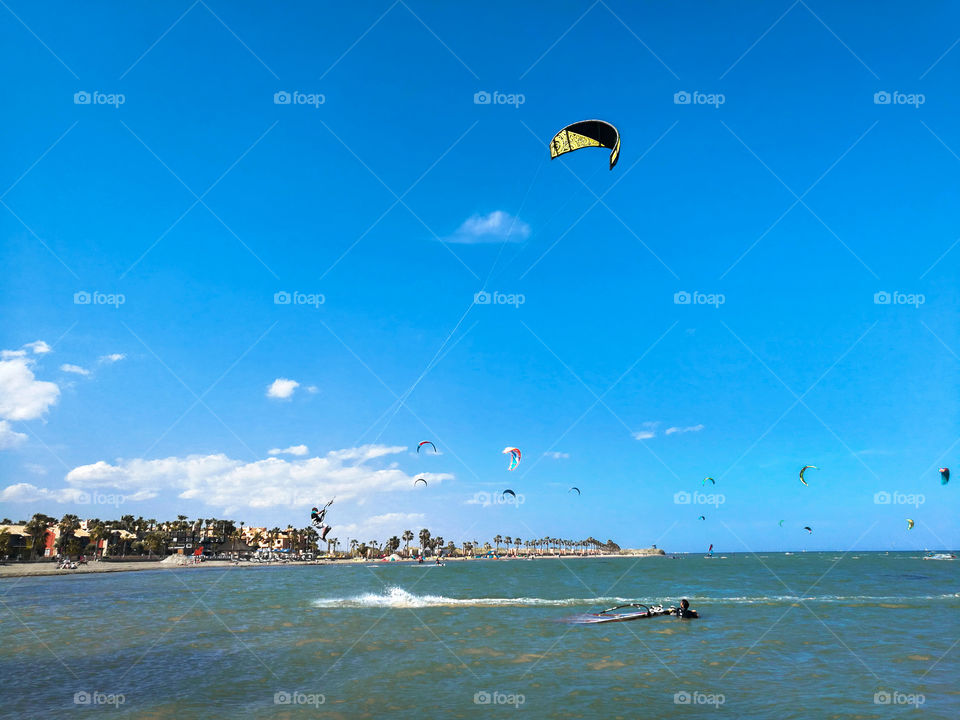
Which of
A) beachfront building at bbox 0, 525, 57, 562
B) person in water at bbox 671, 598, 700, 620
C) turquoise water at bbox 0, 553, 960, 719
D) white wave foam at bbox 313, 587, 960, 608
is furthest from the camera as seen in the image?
beachfront building at bbox 0, 525, 57, 562

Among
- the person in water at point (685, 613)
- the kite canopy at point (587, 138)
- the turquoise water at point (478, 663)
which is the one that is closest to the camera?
the turquoise water at point (478, 663)

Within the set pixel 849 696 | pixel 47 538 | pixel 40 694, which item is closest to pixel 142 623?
pixel 40 694

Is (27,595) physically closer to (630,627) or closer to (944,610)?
(630,627)

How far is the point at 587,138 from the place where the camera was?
21.2 m

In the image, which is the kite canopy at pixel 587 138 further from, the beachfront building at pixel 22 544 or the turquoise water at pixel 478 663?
the beachfront building at pixel 22 544

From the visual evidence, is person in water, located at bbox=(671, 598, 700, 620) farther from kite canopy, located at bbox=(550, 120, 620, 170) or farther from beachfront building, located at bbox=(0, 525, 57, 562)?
beachfront building, located at bbox=(0, 525, 57, 562)

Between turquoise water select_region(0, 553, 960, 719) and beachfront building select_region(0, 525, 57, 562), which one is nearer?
turquoise water select_region(0, 553, 960, 719)

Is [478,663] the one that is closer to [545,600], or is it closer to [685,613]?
[685,613]

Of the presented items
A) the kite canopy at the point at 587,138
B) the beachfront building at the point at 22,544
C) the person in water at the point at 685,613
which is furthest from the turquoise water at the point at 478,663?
the beachfront building at the point at 22,544

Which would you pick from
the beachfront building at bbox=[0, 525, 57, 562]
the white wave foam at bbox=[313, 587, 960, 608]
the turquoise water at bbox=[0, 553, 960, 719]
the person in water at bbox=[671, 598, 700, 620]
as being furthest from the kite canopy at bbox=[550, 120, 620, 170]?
the beachfront building at bbox=[0, 525, 57, 562]

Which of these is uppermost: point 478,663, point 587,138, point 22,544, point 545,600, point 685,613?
point 587,138

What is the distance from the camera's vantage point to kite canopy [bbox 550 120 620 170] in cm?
2012

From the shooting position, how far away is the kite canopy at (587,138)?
66.0 feet

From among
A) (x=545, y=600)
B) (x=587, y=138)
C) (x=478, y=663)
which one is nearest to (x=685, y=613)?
(x=545, y=600)
